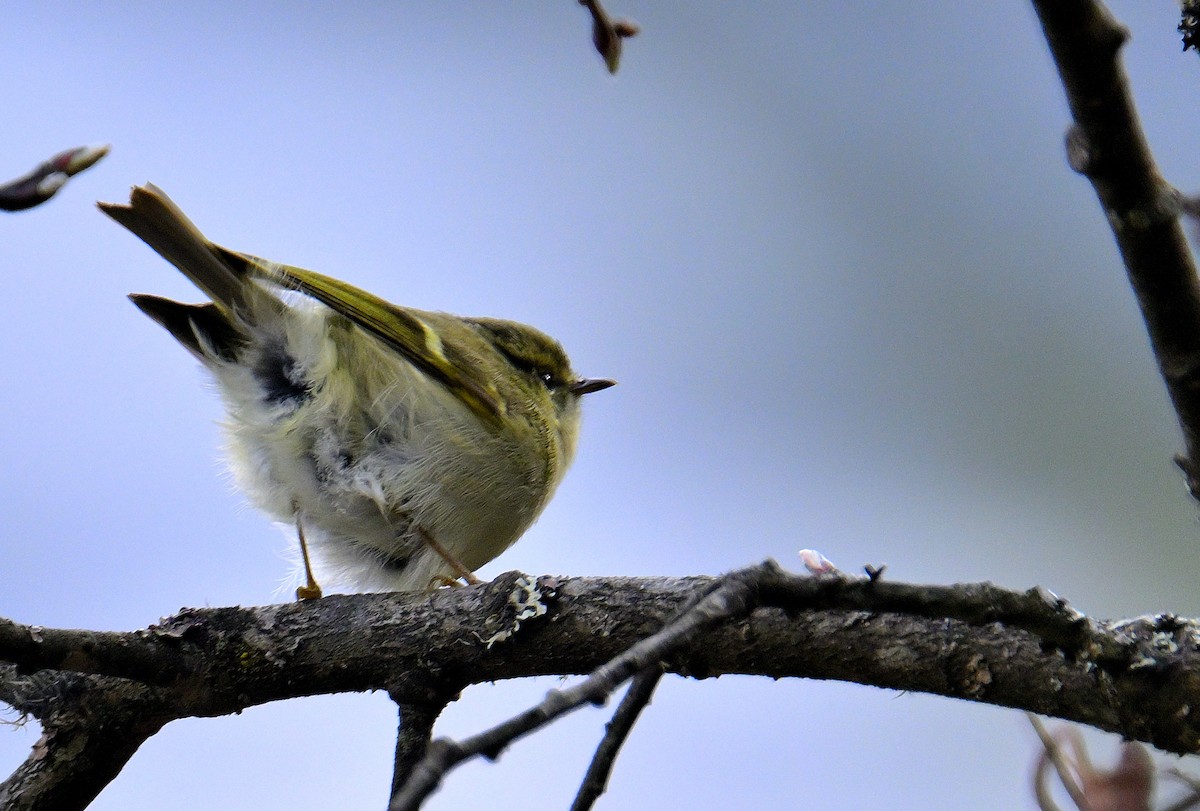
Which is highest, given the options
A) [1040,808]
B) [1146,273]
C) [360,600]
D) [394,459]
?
[1146,273]

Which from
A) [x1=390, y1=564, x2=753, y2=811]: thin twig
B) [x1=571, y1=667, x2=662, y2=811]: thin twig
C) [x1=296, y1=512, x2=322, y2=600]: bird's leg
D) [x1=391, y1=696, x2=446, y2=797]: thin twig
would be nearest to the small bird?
[x1=296, y1=512, x2=322, y2=600]: bird's leg

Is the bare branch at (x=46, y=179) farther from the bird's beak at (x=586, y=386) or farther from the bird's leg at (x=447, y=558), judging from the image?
the bird's beak at (x=586, y=386)

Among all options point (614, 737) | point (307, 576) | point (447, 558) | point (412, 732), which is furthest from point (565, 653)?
point (307, 576)

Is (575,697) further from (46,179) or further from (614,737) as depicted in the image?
(46,179)

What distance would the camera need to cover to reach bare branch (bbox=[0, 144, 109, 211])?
95 cm

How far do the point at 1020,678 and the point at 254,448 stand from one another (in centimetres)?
175

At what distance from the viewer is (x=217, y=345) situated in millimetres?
2520

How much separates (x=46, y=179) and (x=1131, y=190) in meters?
1.04

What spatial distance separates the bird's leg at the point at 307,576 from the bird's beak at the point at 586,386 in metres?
0.97

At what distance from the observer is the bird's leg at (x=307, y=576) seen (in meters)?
2.42

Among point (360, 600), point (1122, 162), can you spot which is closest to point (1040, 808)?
point (1122, 162)

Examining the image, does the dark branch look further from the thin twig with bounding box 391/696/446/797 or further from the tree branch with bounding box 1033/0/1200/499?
the tree branch with bounding box 1033/0/1200/499

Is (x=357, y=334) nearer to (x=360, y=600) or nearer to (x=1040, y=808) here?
(x=360, y=600)

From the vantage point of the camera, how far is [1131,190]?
103 cm
